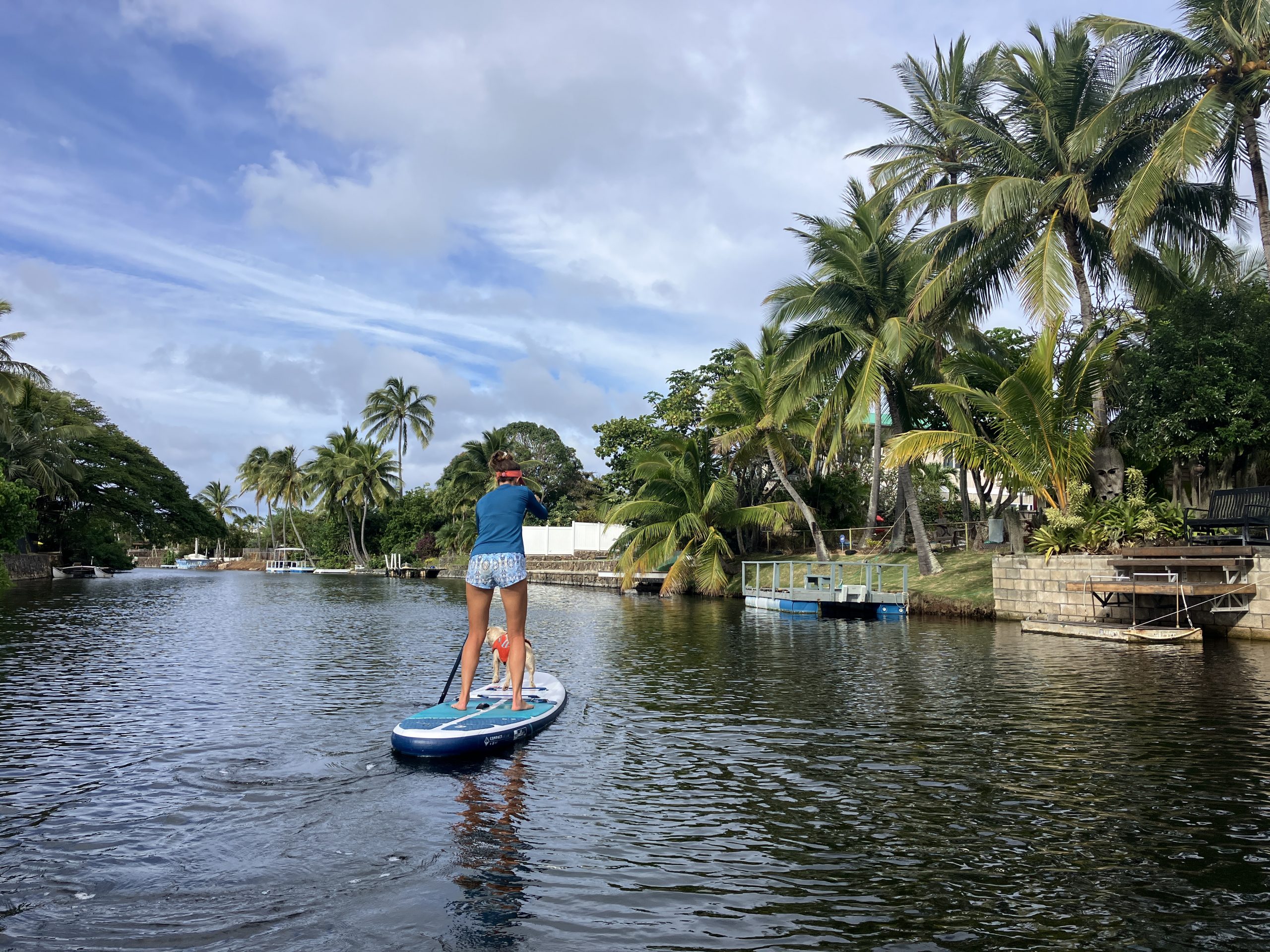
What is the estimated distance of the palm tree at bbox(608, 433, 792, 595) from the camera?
34312mm

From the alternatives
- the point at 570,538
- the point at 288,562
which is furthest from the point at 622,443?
the point at 288,562

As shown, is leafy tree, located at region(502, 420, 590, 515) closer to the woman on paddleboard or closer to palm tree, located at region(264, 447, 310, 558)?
palm tree, located at region(264, 447, 310, 558)

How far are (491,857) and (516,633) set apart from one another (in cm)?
333

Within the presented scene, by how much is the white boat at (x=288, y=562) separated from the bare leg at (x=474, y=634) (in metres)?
80.9

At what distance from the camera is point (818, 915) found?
4789mm

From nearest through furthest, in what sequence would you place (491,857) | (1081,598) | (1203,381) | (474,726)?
(491,857), (474,726), (1081,598), (1203,381)

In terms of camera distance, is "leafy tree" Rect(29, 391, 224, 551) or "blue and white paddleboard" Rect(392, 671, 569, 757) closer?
"blue and white paddleboard" Rect(392, 671, 569, 757)

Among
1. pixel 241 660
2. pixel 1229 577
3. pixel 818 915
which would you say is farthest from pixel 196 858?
pixel 1229 577

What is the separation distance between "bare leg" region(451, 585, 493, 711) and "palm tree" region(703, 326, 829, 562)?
24.2 metres

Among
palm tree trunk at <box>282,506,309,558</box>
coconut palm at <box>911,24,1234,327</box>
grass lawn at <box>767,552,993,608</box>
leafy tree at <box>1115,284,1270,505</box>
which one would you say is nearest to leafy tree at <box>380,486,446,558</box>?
palm tree trunk at <box>282,506,309,558</box>

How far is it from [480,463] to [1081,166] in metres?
46.4

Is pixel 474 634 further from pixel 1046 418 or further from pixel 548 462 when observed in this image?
pixel 548 462

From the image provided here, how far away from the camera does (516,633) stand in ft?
29.0

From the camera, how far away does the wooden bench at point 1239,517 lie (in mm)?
17609
